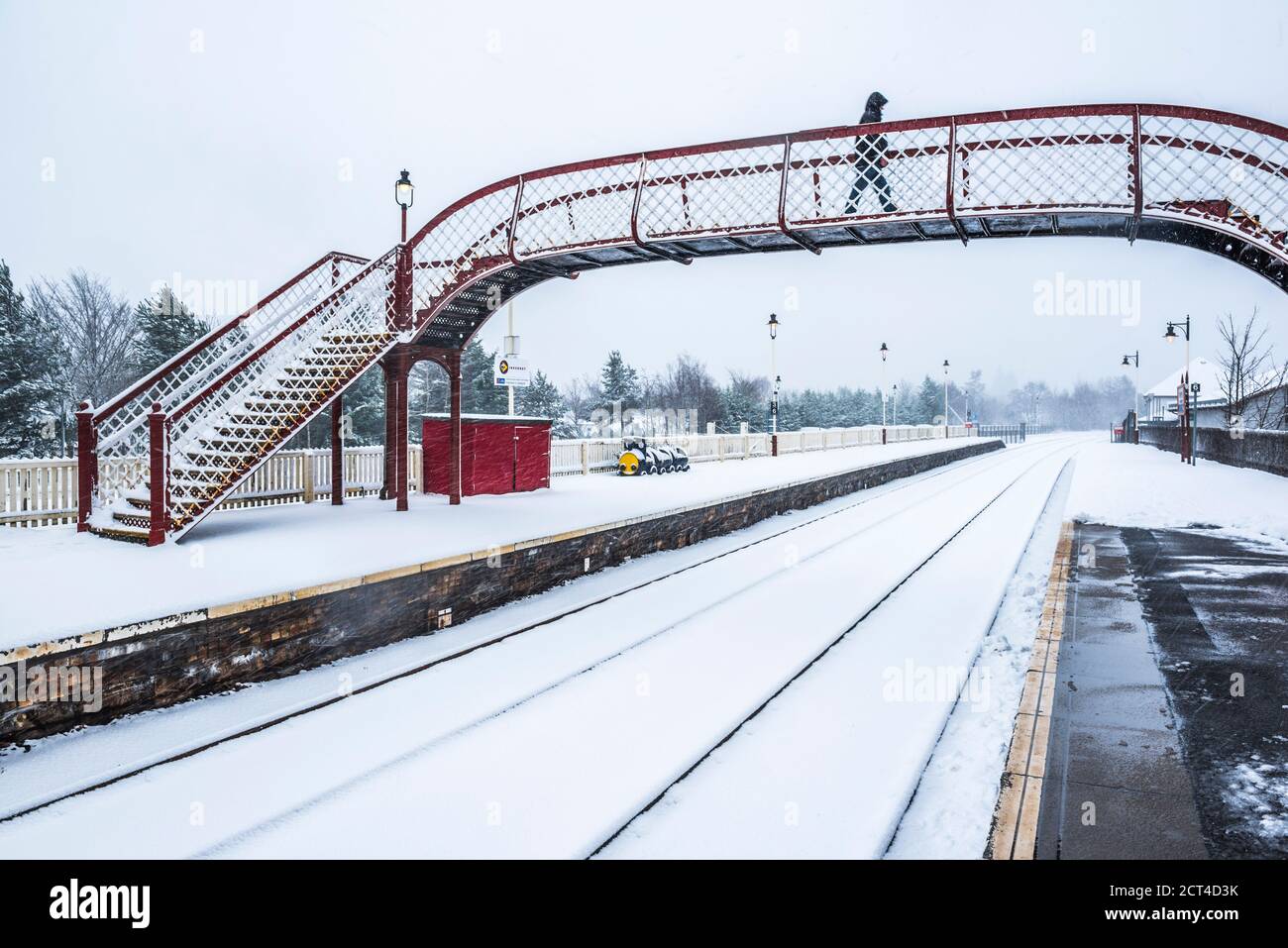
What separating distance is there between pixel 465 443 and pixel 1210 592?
12.4 meters

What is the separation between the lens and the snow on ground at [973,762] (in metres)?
4.02

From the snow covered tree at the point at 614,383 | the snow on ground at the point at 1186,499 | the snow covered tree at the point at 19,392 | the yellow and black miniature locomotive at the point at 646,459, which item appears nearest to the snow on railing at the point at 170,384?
the yellow and black miniature locomotive at the point at 646,459

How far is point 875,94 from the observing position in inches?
456

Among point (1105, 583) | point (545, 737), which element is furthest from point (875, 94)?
point (545, 737)

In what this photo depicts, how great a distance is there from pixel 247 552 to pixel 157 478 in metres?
1.44

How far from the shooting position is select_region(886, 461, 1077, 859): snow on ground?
402cm

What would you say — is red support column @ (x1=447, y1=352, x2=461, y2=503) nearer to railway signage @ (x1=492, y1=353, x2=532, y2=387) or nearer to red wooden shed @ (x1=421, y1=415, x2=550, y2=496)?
red wooden shed @ (x1=421, y1=415, x2=550, y2=496)

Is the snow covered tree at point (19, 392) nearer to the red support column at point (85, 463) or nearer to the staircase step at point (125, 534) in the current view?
the red support column at point (85, 463)

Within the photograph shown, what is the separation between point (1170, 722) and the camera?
216 inches

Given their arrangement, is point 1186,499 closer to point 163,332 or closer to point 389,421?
point 389,421

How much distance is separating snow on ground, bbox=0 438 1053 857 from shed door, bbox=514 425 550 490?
7941 millimetres

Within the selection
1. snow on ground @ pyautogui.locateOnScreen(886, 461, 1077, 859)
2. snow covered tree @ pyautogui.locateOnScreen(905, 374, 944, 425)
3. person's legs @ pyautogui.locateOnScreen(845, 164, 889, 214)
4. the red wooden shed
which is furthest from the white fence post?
snow covered tree @ pyautogui.locateOnScreen(905, 374, 944, 425)

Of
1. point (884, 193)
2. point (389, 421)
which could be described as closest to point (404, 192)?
point (389, 421)
